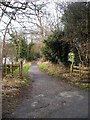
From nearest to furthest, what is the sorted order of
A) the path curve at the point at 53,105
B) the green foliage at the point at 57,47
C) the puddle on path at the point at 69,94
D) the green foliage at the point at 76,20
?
the path curve at the point at 53,105, the puddle on path at the point at 69,94, the green foliage at the point at 76,20, the green foliage at the point at 57,47

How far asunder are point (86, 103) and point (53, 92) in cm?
256

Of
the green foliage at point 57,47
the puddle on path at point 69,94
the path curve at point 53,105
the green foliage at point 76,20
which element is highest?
the green foliage at point 76,20

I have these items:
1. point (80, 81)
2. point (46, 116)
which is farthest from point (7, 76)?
point (46, 116)

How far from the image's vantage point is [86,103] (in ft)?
27.9

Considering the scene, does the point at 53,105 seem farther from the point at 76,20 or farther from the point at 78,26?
the point at 76,20

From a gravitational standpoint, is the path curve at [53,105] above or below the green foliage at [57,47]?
below

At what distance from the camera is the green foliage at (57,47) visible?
19392mm

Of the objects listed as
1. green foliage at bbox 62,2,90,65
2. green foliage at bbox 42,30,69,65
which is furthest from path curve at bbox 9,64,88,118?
green foliage at bbox 42,30,69,65

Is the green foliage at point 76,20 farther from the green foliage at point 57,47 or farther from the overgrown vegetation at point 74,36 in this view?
the green foliage at point 57,47

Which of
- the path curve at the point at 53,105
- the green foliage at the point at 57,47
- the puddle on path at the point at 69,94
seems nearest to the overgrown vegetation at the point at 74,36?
the green foliage at the point at 57,47

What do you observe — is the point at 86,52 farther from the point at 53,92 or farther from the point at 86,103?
the point at 86,103

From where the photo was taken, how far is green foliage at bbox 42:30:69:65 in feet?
63.6

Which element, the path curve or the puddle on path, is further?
the puddle on path

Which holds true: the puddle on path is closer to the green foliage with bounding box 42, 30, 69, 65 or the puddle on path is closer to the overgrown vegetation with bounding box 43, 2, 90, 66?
the overgrown vegetation with bounding box 43, 2, 90, 66
